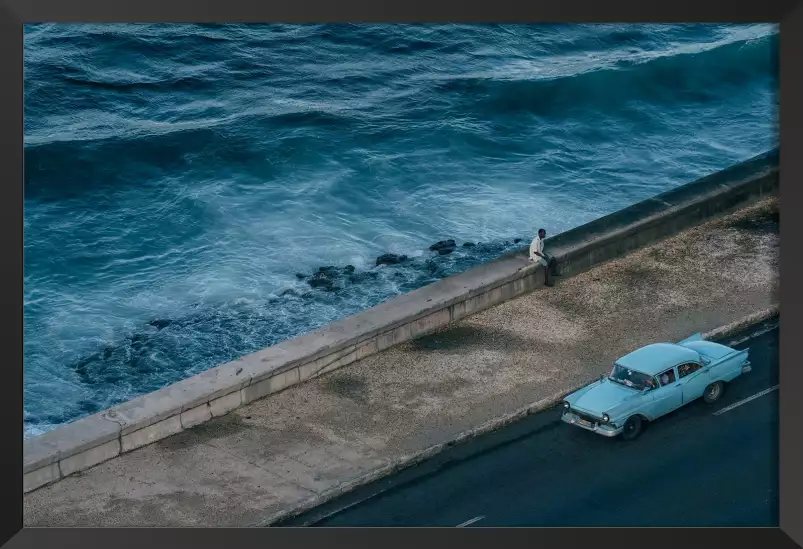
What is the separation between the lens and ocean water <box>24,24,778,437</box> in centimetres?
3052

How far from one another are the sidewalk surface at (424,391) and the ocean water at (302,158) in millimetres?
5817

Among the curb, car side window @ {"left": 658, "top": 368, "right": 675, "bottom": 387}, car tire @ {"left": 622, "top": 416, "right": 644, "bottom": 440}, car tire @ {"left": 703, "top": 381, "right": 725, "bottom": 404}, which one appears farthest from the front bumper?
car tire @ {"left": 703, "top": 381, "right": 725, "bottom": 404}

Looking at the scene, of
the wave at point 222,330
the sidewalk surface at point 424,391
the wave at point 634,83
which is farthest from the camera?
the wave at point 634,83

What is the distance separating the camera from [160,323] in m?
30.1

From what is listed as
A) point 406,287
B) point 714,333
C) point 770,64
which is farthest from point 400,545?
point 770,64

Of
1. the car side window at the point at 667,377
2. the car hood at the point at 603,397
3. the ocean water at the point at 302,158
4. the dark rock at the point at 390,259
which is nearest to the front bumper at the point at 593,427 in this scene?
the car hood at the point at 603,397

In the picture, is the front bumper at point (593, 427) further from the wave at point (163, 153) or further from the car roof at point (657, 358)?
the wave at point (163, 153)

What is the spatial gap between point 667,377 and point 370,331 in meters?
5.61

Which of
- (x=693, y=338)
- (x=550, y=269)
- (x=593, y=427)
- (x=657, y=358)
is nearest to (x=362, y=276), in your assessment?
(x=550, y=269)

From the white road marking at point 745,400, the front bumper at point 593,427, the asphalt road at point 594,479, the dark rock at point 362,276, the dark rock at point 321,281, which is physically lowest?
the dark rock at point 362,276

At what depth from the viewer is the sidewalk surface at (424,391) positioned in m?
19.9

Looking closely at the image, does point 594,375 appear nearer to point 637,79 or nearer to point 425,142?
point 425,142

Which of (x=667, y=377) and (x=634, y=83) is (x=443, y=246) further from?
(x=634, y=83)
